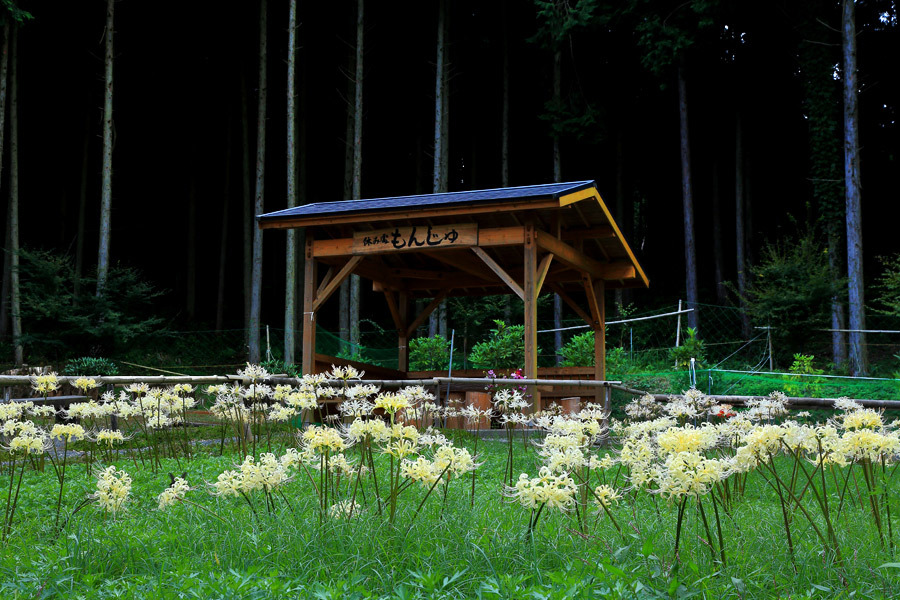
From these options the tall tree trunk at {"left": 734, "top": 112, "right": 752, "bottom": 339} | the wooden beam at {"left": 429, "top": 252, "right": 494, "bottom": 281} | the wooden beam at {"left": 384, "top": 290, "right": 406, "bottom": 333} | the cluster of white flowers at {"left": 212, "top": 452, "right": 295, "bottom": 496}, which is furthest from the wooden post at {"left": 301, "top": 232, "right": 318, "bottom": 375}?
the tall tree trunk at {"left": 734, "top": 112, "right": 752, "bottom": 339}

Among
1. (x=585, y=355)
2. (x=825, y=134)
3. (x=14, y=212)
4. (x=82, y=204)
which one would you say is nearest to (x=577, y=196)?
(x=585, y=355)

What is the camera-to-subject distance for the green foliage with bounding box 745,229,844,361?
1653 centimetres

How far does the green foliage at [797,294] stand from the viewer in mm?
16531

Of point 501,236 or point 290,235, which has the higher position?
point 290,235

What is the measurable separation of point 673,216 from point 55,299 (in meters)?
22.3

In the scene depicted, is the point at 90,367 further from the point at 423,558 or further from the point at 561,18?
the point at 561,18

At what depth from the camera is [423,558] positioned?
303 centimetres

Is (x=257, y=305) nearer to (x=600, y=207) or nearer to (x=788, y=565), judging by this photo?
(x=600, y=207)

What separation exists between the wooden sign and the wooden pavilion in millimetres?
13

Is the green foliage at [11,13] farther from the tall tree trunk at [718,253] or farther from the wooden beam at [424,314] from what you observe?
the tall tree trunk at [718,253]

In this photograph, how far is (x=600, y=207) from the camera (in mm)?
10664

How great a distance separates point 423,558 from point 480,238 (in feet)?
23.1

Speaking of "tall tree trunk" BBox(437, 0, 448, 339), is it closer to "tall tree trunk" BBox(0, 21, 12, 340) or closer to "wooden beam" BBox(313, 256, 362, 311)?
"wooden beam" BBox(313, 256, 362, 311)

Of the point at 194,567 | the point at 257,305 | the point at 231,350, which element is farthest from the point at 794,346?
the point at 194,567
